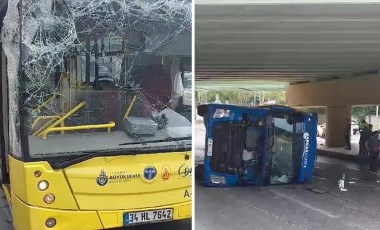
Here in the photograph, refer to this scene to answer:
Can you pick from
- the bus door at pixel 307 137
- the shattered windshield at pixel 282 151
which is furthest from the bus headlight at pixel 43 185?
the bus door at pixel 307 137

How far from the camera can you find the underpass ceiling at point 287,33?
6.73 metres

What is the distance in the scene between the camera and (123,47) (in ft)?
13.7

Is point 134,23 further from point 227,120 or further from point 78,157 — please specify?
point 227,120

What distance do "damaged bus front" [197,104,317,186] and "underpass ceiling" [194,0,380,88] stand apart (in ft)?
4.68

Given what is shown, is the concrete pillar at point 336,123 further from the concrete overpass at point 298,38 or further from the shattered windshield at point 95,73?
the shattered windshield at point 95,73

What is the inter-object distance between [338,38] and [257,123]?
239 cm

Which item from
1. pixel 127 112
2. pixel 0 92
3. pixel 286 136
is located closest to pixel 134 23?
pixel 127 112

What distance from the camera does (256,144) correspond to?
10.3m

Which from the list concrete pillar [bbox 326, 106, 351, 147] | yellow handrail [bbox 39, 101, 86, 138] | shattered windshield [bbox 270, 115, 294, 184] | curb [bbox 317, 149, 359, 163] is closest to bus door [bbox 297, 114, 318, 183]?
A: shattered windshield [bbox 270, 115, 294, 184]

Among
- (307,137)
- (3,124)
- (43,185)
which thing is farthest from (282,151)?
(43,185)

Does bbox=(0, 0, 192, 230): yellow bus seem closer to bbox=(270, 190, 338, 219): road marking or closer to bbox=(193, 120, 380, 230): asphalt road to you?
bbox=(193, 120, 380, 230): asphalt road

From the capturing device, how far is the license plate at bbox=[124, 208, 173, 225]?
15.0ft

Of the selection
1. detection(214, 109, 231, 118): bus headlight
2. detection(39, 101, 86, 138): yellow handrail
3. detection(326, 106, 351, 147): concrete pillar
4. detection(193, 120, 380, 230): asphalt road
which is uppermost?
detection(39, 101, 86, 138): yellow handrail

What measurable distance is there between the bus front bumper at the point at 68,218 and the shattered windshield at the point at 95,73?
0.53 m
